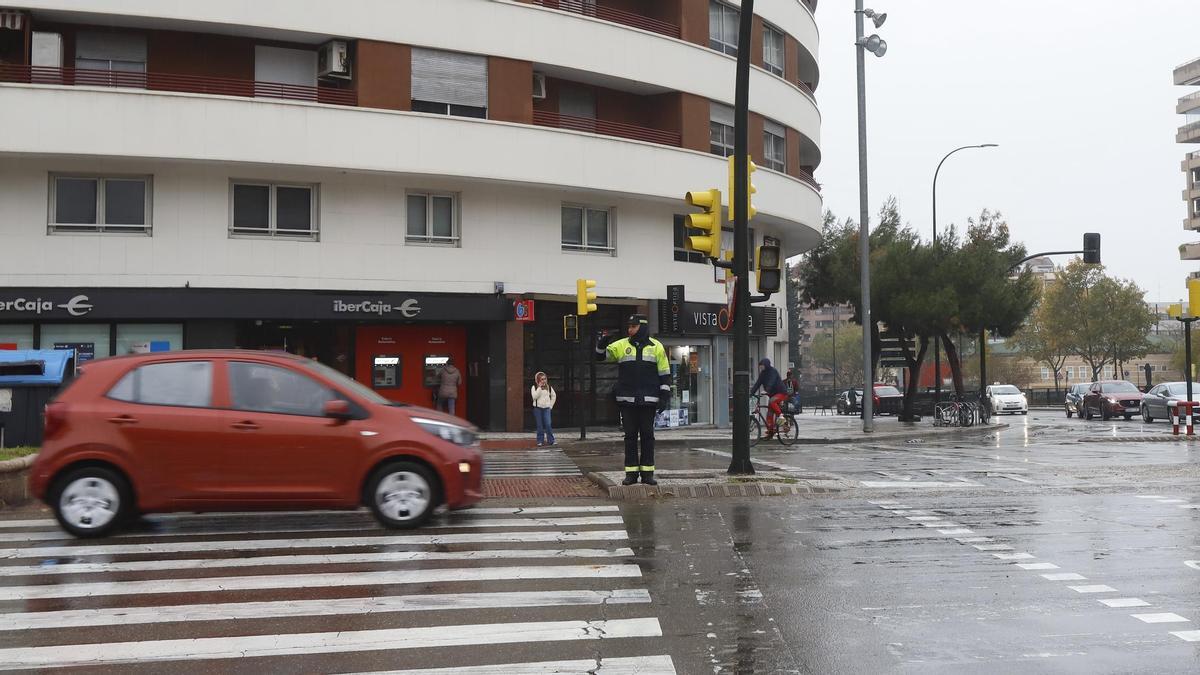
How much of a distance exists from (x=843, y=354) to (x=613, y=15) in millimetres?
116880

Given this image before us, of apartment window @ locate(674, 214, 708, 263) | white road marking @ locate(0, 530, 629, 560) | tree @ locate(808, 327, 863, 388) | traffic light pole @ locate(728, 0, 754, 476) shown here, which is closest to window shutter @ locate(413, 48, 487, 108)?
apartment window @ locate(674, 214, 708, 263)

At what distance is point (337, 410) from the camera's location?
31.5 ft

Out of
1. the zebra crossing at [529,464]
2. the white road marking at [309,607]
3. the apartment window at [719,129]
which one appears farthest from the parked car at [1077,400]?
the white road marking at [309,607]

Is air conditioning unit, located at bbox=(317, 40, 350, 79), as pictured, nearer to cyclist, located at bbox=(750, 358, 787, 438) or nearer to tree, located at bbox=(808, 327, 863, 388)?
cyclist, located at bbox=(750, 358, 787, 438)

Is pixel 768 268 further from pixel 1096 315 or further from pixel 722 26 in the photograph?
pixel 1096 315

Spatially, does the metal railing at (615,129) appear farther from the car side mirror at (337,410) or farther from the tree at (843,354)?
the tree at (843,354)

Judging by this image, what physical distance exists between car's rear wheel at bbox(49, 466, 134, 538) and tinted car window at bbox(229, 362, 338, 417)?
133 centimetres

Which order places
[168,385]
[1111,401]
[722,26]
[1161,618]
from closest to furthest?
[1161,618]
[168,385]
[722,26]
[1111,401]

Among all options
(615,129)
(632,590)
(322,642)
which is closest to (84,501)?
(322,642)

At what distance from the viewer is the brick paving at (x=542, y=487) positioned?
12898mm

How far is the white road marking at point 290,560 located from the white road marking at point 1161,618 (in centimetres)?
367

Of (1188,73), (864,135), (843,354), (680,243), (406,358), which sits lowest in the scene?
(406,358)

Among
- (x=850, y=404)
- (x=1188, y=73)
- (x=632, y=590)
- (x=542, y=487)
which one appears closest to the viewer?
(x=632, y=590)

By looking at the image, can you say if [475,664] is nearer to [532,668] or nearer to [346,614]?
[532,668]
